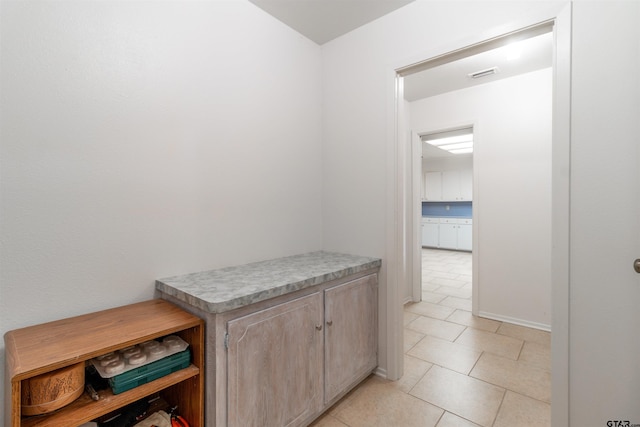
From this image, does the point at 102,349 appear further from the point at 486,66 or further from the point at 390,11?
the point at 486,66

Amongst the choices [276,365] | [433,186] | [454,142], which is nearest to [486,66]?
[454,142]

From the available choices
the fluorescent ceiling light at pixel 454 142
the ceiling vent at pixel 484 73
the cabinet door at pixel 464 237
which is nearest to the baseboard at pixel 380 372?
the ceiling vent at pixel 484 73

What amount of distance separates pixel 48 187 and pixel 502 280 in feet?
12.6

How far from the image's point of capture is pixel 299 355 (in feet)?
5.16

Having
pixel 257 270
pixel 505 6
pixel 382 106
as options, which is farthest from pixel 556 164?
pixel 257 270

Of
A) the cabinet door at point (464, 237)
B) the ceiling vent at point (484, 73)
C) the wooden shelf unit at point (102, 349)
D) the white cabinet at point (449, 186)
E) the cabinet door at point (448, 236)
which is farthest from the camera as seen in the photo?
the cabinet door at point (448, 236)

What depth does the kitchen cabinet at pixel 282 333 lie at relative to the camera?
4.17ft

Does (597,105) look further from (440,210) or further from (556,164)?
(440,210)

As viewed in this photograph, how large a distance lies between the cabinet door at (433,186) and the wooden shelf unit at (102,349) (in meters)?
7.97

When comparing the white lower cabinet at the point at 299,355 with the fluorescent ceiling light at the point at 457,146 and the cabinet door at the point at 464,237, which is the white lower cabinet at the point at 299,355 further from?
the cabinet door at the point at 464,237

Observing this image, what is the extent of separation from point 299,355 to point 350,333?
1.52ft

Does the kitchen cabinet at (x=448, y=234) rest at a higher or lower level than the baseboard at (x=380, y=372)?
higher

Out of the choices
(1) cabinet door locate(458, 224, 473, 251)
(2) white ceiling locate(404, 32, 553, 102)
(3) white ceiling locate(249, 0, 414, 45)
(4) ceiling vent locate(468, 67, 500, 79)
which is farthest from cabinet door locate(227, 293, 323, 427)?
(1) cabinet door locate(458, 224, 473, 251)

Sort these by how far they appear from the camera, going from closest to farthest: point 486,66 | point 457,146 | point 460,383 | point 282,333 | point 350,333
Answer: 1. point 282,333
2. point 350,333
3. point 460,383
4. point 486,66
5. point 457,146
